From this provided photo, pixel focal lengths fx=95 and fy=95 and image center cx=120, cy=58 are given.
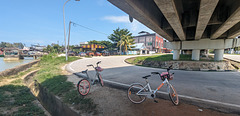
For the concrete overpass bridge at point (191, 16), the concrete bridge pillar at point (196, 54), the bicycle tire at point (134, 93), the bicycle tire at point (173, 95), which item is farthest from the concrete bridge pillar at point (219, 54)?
the bicycle tire at point (134, 93)

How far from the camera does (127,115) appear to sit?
2754mm

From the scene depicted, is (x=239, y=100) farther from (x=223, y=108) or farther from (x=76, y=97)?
(x=76, y=97)

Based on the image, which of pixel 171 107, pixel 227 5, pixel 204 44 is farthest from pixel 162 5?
pixel 204 44

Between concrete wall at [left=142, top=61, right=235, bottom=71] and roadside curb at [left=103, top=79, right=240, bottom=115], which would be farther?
concrete wall at [left=142, top=61, right=235, bottom=71]

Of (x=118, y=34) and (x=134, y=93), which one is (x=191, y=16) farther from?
(x=118, y=34)

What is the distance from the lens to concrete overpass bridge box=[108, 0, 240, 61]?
3873mm

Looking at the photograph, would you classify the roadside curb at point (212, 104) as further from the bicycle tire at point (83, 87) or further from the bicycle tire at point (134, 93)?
the bicycle tire at point (83, 87)

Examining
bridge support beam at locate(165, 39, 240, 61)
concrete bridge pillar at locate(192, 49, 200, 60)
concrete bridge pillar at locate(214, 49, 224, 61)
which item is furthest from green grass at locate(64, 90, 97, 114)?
concrete bridge pillar at locate(214, 49, 224, 61)

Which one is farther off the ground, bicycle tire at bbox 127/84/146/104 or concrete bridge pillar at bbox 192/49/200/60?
concrete bridge pillar at bbox 192/49/200/60

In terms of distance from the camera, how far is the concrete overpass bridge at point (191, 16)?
387cm

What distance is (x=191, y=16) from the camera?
6.21m

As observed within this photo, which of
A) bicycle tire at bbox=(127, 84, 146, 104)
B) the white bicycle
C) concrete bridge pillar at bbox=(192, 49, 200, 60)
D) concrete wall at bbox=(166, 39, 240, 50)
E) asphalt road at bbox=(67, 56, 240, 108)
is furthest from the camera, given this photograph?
concrete bridge pillar at bbox=(192, 49, 200, 60)

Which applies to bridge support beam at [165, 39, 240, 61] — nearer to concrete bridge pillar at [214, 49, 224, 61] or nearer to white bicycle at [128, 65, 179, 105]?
concrete bridge pillar at [214, 49, 224, 61]

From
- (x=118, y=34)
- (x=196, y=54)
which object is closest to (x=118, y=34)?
(x=118, y=34)
